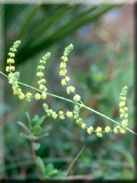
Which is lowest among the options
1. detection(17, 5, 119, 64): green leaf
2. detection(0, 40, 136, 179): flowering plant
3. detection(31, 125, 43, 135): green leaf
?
detection(31, 125, 43, 135): green leaf

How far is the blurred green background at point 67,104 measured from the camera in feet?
2.09

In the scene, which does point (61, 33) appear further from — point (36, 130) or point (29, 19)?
point (36, 130)

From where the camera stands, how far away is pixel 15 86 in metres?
0.33

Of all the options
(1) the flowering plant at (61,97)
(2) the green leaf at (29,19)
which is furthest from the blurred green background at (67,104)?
(1) the flowering plant at (61,97)

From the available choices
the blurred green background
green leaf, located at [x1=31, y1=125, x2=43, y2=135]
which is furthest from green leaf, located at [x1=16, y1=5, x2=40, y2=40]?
green leaf, located at [x1=31, y1=125, x2=43, y2=135]

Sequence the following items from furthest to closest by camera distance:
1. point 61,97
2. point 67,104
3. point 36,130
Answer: point 67,104, point 36,130, point 61,97

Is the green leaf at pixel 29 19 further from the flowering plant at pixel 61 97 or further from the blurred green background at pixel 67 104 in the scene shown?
the flowering plant at pixel 61 97

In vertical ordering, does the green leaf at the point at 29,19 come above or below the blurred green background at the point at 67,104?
above

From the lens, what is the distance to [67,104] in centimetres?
74

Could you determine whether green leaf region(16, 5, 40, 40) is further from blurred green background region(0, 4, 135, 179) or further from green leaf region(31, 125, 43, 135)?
green leaf region(31, 125, 43, 135)

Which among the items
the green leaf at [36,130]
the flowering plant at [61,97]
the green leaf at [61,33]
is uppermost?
the green leaf at [61,33]

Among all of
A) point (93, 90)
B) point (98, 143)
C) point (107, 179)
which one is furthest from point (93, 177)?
point (93, 90)

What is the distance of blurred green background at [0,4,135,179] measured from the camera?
64 cm

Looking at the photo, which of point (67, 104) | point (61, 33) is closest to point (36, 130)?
point (67, 104)
